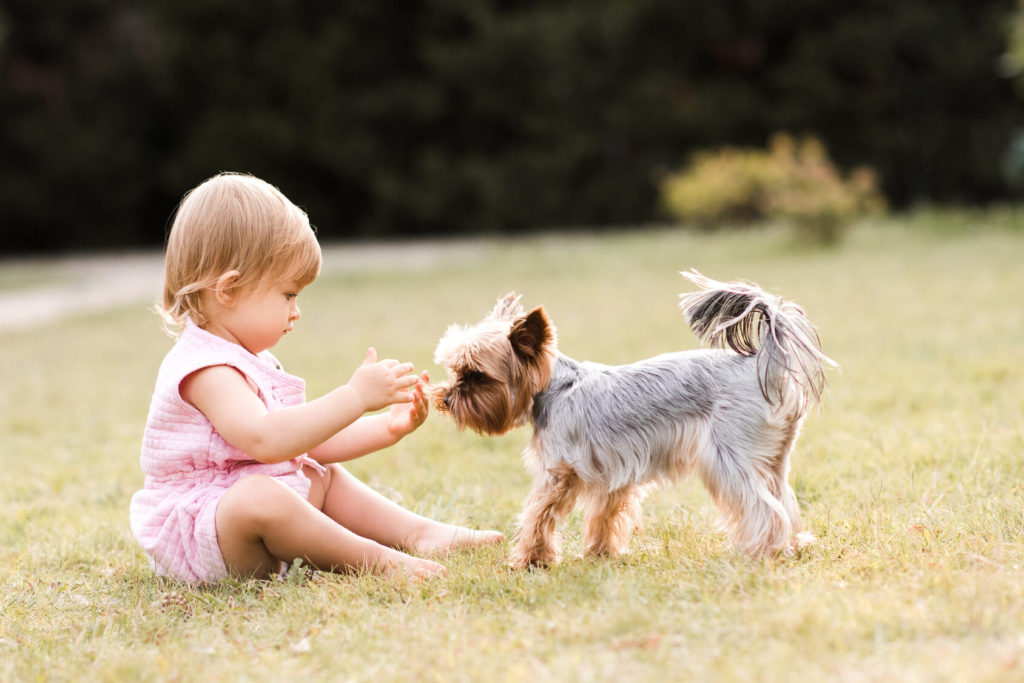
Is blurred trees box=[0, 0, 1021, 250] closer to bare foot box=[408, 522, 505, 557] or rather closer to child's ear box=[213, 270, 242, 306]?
bare foot box=[408, 522, 505, 557]

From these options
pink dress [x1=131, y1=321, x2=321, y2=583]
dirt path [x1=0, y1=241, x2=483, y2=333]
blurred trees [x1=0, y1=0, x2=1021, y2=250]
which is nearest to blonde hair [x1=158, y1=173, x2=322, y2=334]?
pink dress [x1=131, y1=321, x2=321, y2=583]

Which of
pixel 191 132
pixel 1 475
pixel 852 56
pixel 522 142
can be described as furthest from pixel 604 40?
pixel 1 475

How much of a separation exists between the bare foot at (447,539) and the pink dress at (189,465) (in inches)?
23.1

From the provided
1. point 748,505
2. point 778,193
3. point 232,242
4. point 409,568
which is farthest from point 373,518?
point 778,193

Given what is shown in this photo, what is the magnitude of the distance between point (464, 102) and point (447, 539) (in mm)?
25167

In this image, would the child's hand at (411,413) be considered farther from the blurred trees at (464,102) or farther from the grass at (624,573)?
the blurred trees at (464,102)

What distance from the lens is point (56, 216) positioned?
2823 centimetres

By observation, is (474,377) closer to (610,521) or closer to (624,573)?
(610,521)

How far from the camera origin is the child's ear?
379cm

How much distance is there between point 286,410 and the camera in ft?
12.1

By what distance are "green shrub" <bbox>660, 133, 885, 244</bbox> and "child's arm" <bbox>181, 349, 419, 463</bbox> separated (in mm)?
13249

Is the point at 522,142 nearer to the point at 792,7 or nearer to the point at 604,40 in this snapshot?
the point at 604,40

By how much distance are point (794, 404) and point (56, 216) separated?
27921mm

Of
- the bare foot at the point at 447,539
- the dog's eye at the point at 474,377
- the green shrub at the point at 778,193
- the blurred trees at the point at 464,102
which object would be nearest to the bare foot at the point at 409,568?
the bare foot at the point at 447,539
